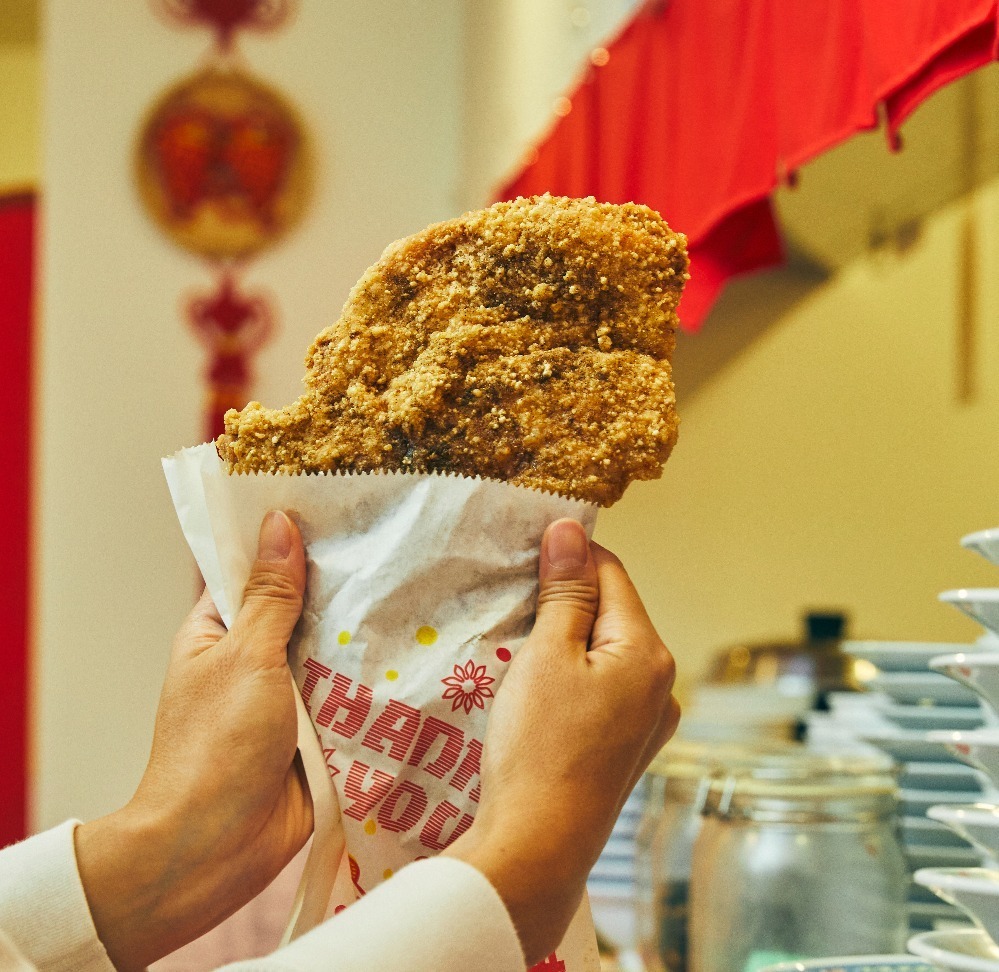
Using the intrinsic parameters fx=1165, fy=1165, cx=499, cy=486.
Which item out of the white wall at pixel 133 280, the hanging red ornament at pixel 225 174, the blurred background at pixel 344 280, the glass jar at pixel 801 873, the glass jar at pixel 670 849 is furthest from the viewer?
the hanging red ornament at pixel 225 174

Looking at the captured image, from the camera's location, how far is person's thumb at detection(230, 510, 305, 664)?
67cm

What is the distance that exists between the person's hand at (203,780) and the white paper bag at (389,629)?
0.02 m

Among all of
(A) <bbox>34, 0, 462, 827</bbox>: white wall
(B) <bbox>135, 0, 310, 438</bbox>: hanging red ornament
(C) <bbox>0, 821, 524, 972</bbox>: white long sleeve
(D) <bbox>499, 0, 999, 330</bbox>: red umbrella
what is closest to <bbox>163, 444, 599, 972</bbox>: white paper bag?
(C) <bbox>0, 821, 524, 972</bbox>: white long sleeve

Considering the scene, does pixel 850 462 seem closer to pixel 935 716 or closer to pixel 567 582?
pixel 935 716

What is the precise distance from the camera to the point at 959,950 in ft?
2.13

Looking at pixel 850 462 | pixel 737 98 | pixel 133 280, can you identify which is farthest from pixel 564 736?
pixel 133 280

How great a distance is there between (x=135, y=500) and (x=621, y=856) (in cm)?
219

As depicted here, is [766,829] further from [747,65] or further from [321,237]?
[321,237]

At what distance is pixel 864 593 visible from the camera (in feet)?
8.43

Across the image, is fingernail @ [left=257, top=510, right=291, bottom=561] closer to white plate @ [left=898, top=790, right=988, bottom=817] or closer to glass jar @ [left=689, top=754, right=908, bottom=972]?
glass jar @ [left=689, top=754, right=908, bottom=972]

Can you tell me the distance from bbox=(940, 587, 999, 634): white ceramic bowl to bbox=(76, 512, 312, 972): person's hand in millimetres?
398

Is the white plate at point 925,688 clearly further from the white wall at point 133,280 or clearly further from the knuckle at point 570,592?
the white wall at point 133,280

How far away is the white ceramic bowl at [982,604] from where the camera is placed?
686mm

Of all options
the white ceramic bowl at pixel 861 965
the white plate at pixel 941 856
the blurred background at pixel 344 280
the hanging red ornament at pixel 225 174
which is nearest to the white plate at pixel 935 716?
the white plate at pixel 941 856
